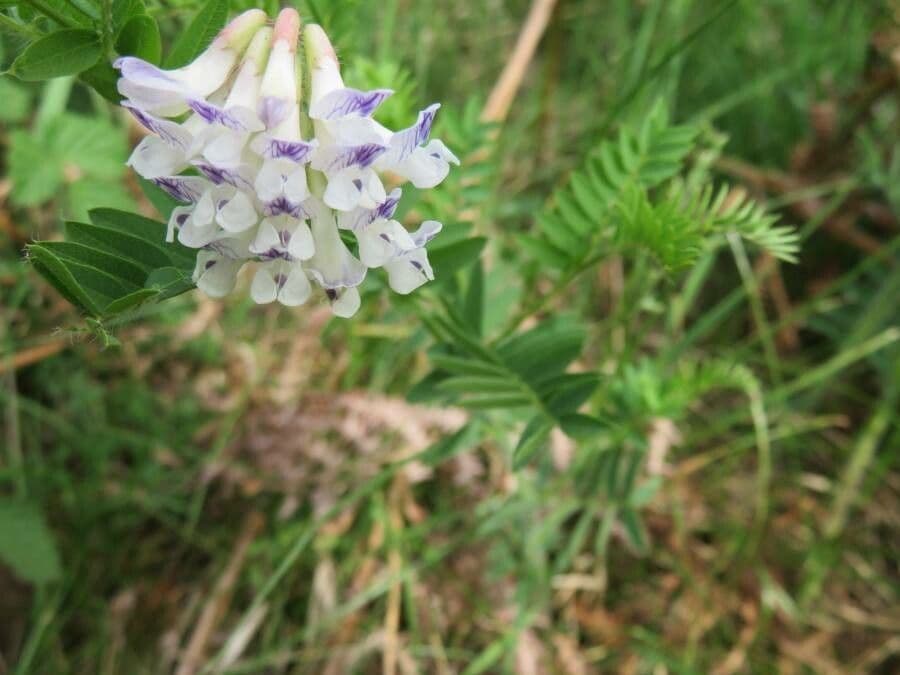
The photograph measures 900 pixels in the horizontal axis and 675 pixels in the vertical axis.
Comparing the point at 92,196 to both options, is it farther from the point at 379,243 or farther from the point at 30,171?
the point at 379,243

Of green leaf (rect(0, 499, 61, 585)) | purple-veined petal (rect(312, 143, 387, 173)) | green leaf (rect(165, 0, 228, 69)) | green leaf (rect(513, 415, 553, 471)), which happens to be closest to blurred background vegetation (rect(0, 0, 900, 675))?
green leaf (rect(0, 499, 61, 585))

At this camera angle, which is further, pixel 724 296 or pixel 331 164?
pixel 724 296

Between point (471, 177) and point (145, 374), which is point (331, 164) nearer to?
point (471, 177)

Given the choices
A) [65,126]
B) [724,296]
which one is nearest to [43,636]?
[65,126]

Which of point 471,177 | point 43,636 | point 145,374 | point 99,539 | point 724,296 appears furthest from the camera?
point 724,296

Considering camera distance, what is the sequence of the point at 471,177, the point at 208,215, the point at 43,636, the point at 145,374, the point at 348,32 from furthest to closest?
1. the point at 145,374
2. the point at 43,636
3. the point at 471,177
4. the point at 348,32
5. the point at 208,215

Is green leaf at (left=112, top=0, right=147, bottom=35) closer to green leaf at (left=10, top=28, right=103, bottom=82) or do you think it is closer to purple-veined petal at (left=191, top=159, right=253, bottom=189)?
green leaf at (left=10, top=28, right=103, bottom=82)

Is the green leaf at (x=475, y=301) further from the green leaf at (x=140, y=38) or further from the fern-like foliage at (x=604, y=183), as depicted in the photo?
the green leaf at (x=140, y=38)
